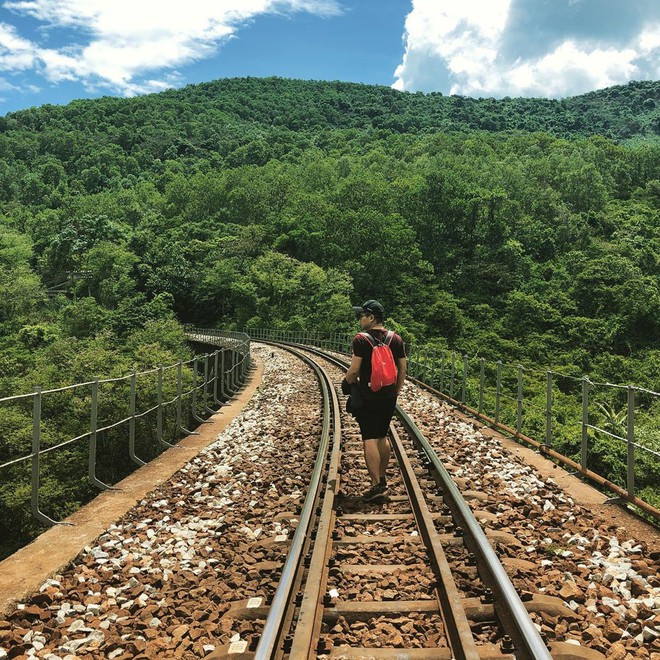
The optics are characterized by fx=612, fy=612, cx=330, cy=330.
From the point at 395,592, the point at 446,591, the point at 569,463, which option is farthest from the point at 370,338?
the point at 569,463

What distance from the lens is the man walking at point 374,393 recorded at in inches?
233

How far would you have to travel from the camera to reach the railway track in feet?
10.4

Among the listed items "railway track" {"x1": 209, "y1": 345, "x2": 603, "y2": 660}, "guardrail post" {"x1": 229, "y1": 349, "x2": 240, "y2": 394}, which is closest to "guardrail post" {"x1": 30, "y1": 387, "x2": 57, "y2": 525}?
"railway track" {"x1": 209, "y1": 345, "x2": 603, "y2": 660}

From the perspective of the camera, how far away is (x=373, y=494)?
235 inches

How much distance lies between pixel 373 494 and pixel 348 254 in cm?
6303

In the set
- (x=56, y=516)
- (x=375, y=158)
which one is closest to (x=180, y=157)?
(x=375, y=158)

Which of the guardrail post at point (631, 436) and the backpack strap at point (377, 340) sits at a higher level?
the backpack strap at point (377, 340)

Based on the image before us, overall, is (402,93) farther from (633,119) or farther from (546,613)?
(546,613)

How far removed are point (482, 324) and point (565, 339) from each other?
8.89 m

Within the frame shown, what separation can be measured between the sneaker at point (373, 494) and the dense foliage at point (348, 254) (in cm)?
1198

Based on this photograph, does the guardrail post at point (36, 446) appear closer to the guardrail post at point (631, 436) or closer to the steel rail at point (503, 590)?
the steel rail at point (503, 590)

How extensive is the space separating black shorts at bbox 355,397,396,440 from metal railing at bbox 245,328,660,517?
7.20 ft

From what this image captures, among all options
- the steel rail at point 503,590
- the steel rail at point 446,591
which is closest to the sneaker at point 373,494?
the steel rail at point 446,591

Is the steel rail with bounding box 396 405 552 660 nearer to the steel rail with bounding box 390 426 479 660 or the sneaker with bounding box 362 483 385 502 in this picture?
the steel rail with bounding box 390 426 479 660
